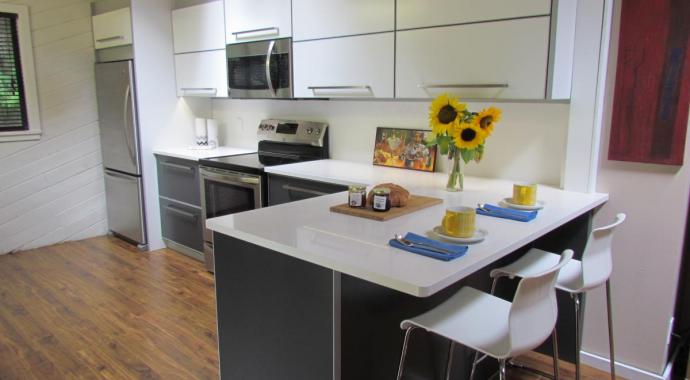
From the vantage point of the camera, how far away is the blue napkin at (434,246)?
1357 mm

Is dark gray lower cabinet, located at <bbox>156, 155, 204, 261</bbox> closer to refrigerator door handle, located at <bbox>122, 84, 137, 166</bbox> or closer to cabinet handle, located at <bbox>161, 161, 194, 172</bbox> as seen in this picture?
cabinet handle, located at <bbox>161, 161, 194, 172</bbox>

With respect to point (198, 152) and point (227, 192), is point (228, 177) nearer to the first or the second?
point (227, 192)

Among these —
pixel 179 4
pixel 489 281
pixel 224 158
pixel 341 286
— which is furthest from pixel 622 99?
pixel 179 4

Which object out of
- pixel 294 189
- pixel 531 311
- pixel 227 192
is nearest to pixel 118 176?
pixel 227 192

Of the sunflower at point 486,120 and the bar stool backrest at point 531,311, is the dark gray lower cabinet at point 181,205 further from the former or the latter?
the bar stool backrest at point 531,311

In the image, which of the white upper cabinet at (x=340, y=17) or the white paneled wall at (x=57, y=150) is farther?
the white paneled wall at (x=57, y=150)

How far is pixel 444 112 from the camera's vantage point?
2.12 m

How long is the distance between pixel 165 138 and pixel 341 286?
3235 millimetres

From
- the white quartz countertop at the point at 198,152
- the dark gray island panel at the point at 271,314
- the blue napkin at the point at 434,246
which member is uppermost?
the white quartz countertop at the point at 198,152

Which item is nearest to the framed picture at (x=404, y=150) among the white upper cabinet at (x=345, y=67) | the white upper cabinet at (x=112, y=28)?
the white upper cabinet at (x=345, y=67)

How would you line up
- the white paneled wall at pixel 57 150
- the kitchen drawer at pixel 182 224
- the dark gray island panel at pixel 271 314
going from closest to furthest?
the dark gray island panel at pixel 271 314 → the kitchen drawer at pixel 182 224 → the white paneled wall at pixel 57 150

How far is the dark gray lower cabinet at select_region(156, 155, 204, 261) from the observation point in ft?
12.5

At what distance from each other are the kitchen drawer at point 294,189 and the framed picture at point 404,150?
0.55 metres

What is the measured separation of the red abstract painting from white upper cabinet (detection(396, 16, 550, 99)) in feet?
1.20
